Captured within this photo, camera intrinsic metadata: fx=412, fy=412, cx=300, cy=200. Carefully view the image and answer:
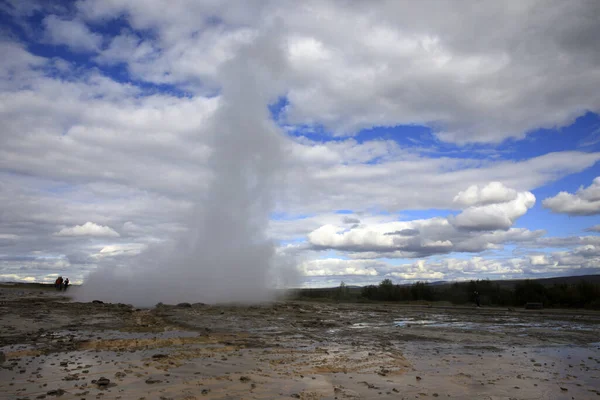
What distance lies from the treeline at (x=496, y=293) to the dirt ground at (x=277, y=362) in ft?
83.4

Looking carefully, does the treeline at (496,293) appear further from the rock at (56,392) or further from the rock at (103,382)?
the rock at (56,392)

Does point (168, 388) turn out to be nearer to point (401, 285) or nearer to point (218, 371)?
point (218, 371)

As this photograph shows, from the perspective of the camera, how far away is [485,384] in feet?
28.8

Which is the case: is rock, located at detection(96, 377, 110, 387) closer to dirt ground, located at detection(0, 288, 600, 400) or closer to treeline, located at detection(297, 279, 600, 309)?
dirt ground, located at detection(0, 288, 600, 400)

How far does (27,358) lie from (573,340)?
18.3m

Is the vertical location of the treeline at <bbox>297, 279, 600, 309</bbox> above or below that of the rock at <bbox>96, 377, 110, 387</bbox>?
above

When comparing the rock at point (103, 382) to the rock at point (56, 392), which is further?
the rock at point (103, 382)

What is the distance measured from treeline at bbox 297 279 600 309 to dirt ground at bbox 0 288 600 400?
25.4 meters

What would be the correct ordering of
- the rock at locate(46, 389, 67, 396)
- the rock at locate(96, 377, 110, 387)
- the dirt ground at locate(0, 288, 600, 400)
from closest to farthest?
the rock at locate(46, 389, 67, 396)
the rock at locate(96, 377, 110, 387)
the dirt ground at locate(0, 288, 600, 400)

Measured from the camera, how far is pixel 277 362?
1038 centimetres

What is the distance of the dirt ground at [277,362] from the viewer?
7711 millimetres

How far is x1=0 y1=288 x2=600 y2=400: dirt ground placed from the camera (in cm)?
771

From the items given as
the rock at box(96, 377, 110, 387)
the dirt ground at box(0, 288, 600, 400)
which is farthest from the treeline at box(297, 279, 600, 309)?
the rock at box(96, 377, 110, 387)

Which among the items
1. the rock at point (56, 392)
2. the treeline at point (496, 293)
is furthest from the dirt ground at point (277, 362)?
the treeline at point (496, 293)
